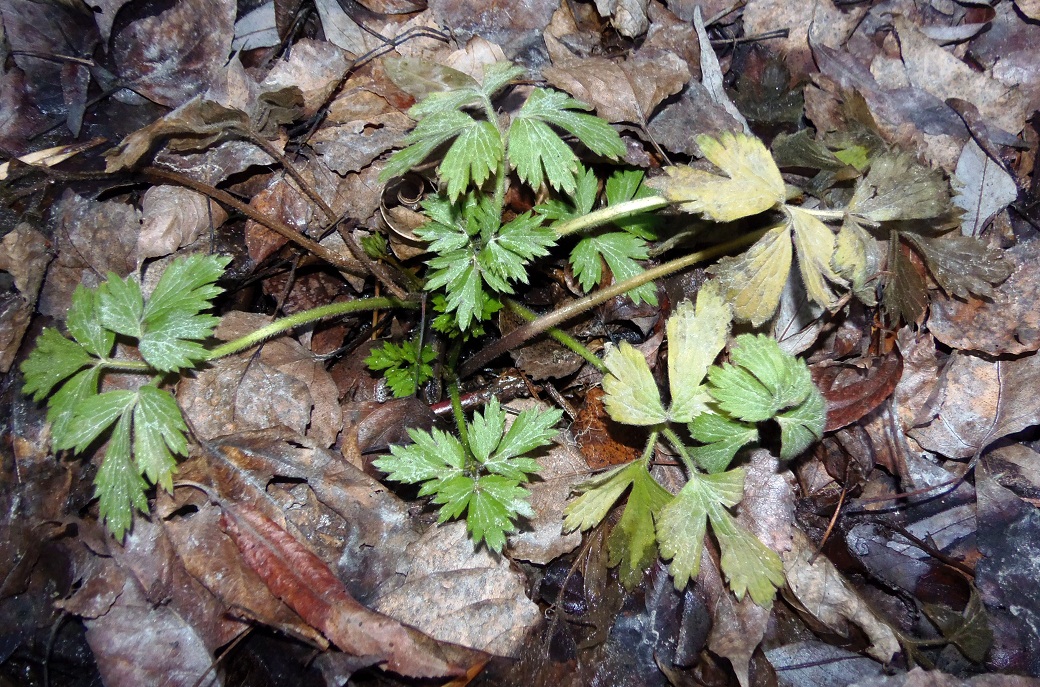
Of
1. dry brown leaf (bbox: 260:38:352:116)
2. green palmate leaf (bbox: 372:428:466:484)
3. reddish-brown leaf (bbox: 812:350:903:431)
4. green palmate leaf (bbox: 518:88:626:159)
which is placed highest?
green palmate leaf (bbox: 518:88:626:159)

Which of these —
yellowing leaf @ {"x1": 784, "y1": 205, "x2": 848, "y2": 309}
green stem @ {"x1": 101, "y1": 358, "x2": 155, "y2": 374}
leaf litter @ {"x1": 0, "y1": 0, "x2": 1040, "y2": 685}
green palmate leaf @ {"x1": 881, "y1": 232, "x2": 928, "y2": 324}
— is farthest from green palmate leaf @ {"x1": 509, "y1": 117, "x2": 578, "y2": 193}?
green stem @ {"x1": 101, "y1": 358, "x2": 155, "y2": 374}

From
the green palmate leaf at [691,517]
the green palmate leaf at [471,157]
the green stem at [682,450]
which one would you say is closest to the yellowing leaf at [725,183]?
the green palmate leaf at [471,157]

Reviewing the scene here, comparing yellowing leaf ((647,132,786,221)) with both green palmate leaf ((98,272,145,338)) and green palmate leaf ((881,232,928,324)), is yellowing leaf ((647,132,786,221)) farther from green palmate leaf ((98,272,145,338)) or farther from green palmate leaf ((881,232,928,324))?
green palmate leaf ((98,272,145,338))

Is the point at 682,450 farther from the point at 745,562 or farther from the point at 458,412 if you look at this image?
the point at 458,412

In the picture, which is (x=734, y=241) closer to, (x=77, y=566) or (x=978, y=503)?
(x=978, y=503)

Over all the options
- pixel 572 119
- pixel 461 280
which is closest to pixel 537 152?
pixel 572 119

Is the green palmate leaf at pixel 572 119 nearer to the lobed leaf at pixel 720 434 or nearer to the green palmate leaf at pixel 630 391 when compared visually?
the green palmate leaf at pixel 630 391
